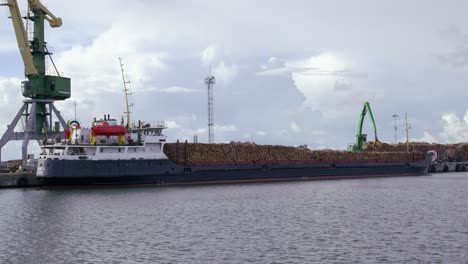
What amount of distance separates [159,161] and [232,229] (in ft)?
92.0

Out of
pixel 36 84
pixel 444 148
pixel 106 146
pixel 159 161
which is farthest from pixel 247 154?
pixel 444 148

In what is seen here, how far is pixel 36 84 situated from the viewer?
6297 cm

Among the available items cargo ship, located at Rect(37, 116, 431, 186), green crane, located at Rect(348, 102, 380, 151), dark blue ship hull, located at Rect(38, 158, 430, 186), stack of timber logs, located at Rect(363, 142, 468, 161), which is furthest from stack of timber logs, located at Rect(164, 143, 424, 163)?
stack of timber logs, located at Rect(363, 142, 468, 161)

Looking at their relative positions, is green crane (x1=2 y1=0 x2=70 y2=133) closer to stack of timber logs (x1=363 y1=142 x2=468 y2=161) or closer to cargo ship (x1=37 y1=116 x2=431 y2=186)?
cargo ship (x1=37 y1=116 x2=431 y2=186)

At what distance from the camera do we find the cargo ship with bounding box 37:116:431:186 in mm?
49844

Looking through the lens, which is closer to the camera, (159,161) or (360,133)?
(159,161)

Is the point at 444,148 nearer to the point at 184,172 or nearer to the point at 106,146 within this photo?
the point at 184,172

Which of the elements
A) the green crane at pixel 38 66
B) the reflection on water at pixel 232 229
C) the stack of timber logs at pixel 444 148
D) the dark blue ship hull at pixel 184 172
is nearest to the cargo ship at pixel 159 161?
the dark blue ship hull at pixel 184 172

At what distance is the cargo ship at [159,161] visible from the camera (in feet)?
164

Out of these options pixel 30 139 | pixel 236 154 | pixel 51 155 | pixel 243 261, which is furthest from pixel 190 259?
pixel 30 139

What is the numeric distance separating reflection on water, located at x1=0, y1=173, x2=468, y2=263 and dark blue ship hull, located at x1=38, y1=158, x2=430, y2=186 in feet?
20.4

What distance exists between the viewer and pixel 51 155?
164 ft

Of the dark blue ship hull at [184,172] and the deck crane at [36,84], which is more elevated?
the deck crane at [36,84]

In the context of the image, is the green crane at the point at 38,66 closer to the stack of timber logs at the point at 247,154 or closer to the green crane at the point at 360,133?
the stack of timber logs at the point at 247,154
